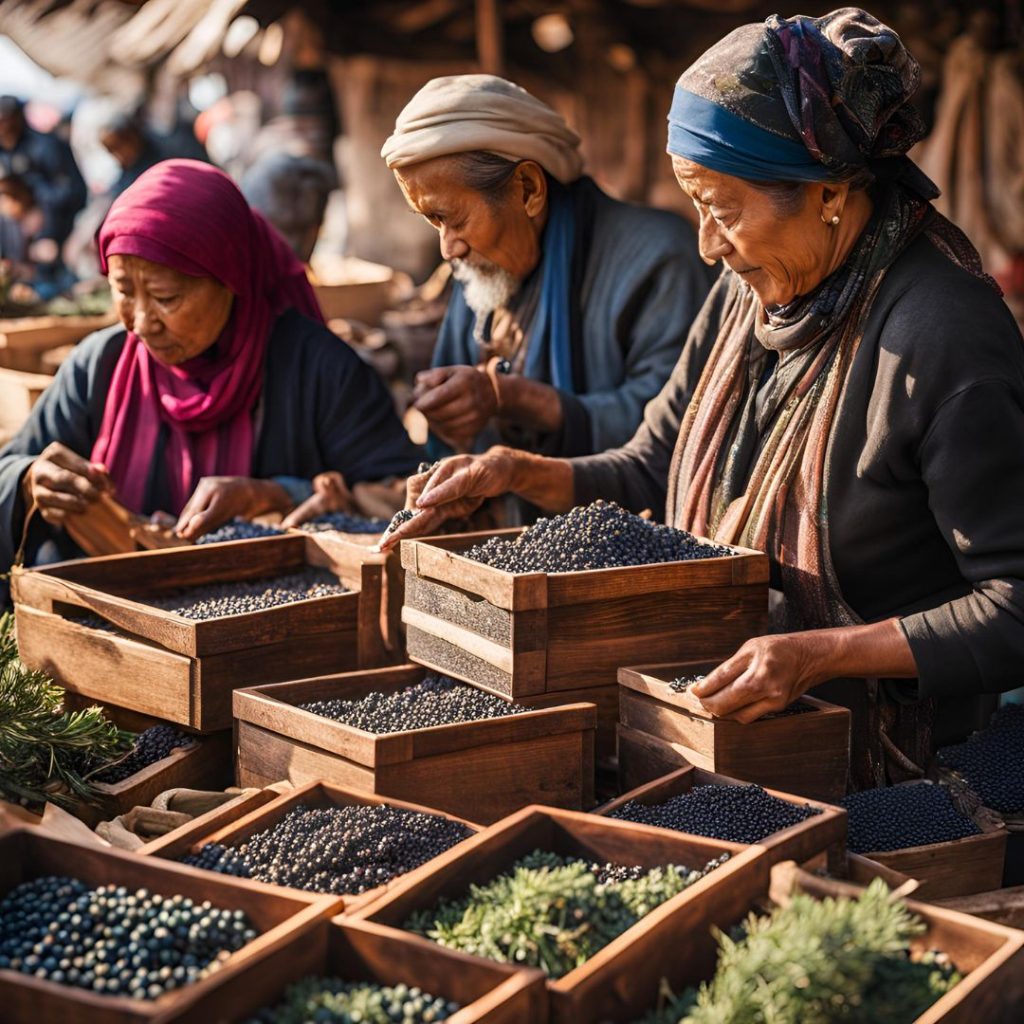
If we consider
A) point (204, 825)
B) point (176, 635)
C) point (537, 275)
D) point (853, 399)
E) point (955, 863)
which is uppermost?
point (537, 275)

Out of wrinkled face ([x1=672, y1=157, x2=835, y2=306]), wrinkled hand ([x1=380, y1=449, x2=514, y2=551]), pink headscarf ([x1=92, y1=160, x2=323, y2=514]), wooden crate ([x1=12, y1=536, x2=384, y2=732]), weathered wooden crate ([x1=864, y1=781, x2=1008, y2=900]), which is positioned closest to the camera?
weathered wooden crate ([x1=864, y1=781, x2=1008, y2=900])

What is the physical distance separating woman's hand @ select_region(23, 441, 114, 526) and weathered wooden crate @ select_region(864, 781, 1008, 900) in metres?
1.95

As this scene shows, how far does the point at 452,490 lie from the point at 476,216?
94cm

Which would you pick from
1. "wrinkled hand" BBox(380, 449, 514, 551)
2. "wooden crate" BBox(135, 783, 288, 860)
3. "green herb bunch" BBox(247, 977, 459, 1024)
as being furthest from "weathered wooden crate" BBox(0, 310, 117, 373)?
"green herb bunch" BBox(247, 977, 459, 1024)

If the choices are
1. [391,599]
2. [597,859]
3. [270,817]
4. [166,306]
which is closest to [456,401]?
[391,599]

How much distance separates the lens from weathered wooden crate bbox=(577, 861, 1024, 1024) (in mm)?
1630

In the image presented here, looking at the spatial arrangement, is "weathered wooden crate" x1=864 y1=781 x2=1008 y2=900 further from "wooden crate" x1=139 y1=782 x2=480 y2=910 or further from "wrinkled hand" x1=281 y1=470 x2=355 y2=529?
"wrinkled hand" x1=281 y1=470 x2=355 y2=529

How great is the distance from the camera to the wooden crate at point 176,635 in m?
2.59

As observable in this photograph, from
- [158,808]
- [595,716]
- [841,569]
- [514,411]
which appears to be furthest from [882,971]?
[514,411]

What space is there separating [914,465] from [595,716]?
2.23ft

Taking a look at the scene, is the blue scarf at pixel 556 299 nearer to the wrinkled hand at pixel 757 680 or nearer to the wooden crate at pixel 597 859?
the wrinkled hand at pixel 757 680

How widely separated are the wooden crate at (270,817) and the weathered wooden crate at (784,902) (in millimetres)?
394

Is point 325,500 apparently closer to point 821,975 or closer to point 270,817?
point 270,817

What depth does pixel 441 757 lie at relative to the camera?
2219mm
